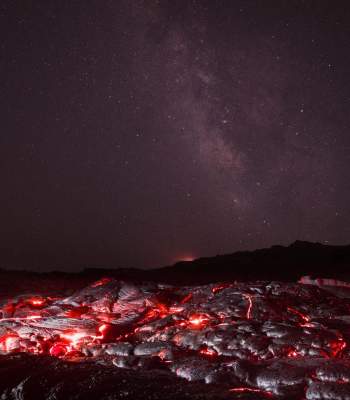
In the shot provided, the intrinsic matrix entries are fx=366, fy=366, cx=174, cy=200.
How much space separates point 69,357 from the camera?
873 centimetres

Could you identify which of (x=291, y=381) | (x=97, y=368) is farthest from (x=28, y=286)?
(x=291, y=381)

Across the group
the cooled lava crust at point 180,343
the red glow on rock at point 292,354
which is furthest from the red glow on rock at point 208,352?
the red glow on rock at point 292,354

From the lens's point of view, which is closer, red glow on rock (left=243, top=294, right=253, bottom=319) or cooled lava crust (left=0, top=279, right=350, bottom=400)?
cooled lava crust (left=0, top=279, right=350, bottom=400)

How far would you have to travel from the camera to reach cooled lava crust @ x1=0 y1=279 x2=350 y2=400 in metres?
6.77

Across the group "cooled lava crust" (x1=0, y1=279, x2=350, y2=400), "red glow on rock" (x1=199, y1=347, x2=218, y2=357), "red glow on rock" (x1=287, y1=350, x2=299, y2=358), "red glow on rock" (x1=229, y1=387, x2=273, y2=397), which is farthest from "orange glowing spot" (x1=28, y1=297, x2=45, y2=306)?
"red glow on rock" (x1=287, y1=350, x2=299, y2=358)

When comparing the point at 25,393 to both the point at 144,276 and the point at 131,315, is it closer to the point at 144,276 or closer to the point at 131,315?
the point at 131,315

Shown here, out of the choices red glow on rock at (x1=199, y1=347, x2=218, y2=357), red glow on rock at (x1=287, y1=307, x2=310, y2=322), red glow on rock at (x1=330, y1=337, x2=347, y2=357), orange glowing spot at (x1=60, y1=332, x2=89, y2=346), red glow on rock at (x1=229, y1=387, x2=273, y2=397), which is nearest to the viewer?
red glow on rock at (x1=229, y1=387, x2=273, y2=397)

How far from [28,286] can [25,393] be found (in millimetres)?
12075

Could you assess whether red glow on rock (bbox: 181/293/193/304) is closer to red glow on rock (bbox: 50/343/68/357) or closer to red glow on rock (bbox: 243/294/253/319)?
red glow on rock (bbox: 243/294/253/319)

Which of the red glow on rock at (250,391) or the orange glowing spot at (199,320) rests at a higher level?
the orange glowing spot at (199,320)

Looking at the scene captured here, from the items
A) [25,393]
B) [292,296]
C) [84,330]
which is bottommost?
[25,393]

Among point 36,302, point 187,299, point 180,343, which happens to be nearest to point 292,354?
point 180,343

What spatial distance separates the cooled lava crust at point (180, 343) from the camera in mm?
6770

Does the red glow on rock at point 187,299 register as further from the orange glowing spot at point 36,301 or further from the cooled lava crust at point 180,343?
the orange glowing spot at point 36,301
